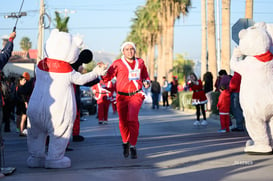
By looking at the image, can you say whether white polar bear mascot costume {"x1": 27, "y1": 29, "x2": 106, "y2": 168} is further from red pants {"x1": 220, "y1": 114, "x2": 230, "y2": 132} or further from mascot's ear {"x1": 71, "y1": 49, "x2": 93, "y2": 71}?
red pants {"x1": 220, "y1": 114, "x2": 230, "y2": 132}

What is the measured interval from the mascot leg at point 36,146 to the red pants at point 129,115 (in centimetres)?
154

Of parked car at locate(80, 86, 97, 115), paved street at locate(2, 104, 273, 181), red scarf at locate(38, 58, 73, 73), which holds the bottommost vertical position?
parked car at locate(80, 86, 97, 115)

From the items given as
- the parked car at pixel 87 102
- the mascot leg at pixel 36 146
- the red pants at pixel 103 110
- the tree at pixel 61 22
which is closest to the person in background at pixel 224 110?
the red pants at pixel 103 110

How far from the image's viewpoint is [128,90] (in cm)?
921

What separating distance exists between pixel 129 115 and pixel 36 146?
1.66 m

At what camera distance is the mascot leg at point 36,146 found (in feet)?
26.5

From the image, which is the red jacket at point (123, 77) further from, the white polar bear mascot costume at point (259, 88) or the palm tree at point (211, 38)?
the palm tree at point (211, 38)

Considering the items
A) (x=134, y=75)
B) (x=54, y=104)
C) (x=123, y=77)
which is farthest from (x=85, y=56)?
(x=54, y=104)

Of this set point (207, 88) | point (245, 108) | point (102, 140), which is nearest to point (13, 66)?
point (207, 88)

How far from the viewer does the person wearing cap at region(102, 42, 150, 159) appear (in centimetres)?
904

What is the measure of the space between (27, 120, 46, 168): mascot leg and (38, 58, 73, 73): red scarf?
0.85 meters

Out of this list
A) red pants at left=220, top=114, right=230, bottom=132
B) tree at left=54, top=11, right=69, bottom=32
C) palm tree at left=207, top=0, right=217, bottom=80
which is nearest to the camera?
red pants at left=220, top=114, right=230, bottom=132

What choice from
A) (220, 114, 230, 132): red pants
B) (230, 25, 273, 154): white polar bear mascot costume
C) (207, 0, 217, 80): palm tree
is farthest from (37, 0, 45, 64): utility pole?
(230, 25, 273, 154): white polar bear mascot costume

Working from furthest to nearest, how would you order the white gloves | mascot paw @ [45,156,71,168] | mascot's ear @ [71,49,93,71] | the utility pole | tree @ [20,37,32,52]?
tree @ [20,37,32,52] → the utility pole → mascot's ear @ [71,49,93,71] → the white gloves → mascot paw @ [45,156,71,168]
